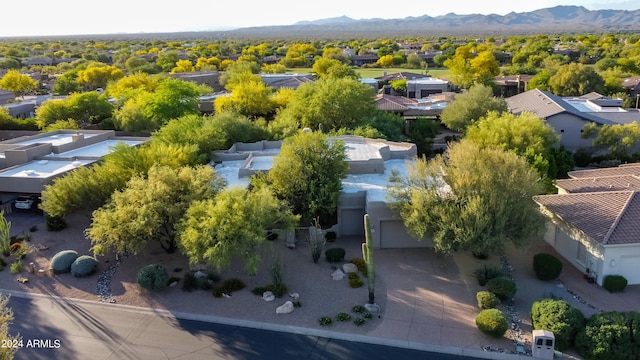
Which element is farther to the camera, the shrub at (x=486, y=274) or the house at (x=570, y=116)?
the house at (x=570, y=116)

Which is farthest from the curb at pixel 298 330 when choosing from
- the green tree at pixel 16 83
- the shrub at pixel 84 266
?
the green tree at pixel 16 83

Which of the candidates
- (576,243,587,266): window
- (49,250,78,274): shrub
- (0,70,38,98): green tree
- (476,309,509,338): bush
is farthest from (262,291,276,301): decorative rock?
(0,70,38,98): green tree

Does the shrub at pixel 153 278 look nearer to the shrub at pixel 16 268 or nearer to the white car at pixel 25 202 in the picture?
the shrub at pixel 16 268

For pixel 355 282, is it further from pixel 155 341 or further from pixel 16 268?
pixel 16 268

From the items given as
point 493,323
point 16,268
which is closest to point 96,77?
point 16,268

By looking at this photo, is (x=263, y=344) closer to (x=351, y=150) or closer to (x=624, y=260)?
(x=624, y=260)

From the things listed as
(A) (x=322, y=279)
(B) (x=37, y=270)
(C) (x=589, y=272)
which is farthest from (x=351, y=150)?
(B) (x=37, y=270)

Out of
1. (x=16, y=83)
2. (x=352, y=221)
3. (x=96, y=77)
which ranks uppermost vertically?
(x=96, y=77)
